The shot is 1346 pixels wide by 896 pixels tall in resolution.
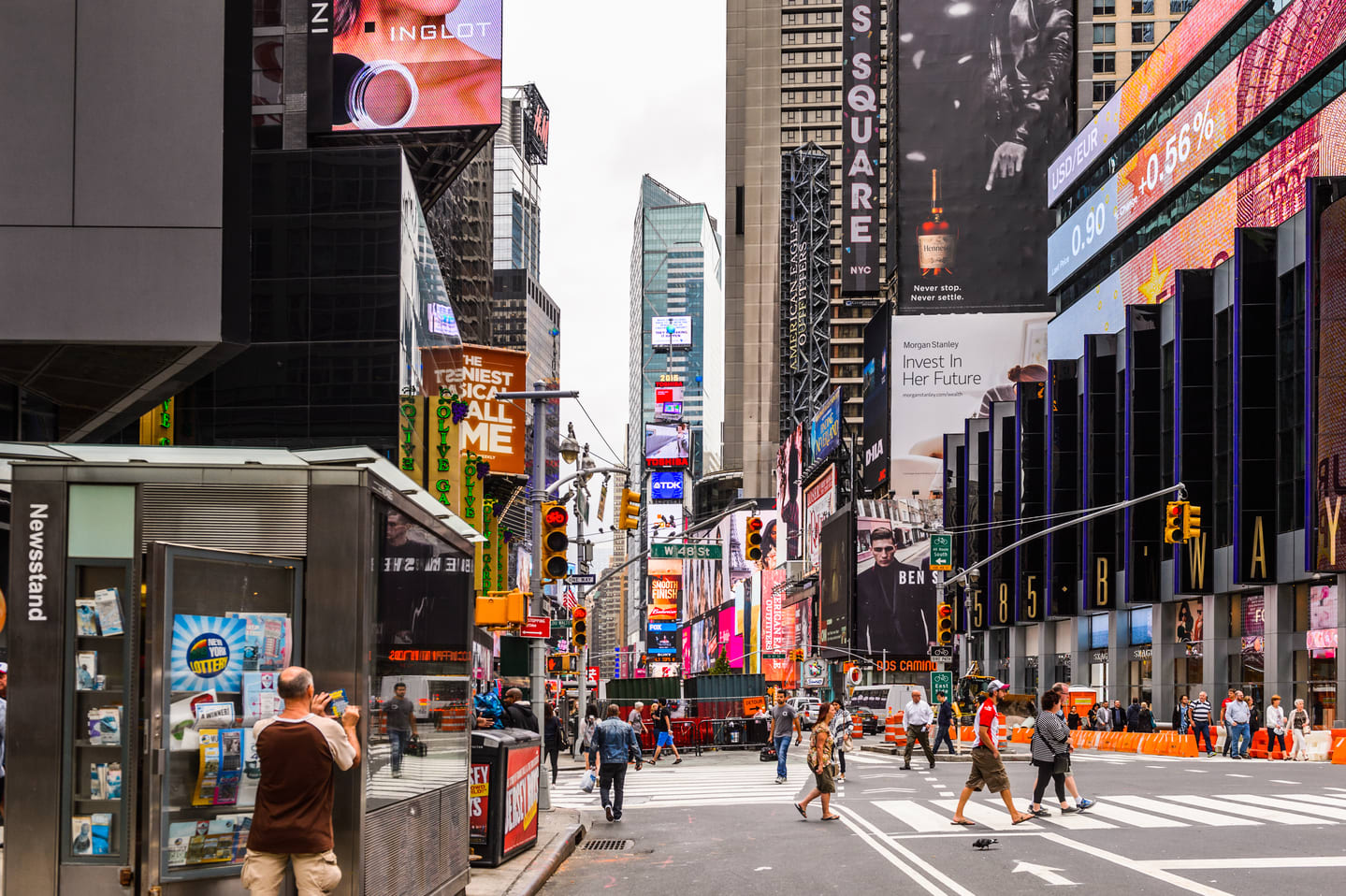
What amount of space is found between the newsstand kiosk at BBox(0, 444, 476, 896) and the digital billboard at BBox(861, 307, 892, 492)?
10344 cm

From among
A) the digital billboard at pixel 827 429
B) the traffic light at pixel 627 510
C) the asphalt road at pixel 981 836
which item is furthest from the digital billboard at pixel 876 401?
the asphalt road at pixel 981 836

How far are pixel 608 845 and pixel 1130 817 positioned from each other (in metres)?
6.58

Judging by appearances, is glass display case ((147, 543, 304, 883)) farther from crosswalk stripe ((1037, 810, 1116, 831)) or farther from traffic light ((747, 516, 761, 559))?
traffic light ((747, 516, 761, 559))

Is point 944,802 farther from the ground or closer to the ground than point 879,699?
farther from the ground

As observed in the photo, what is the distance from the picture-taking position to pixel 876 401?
118m

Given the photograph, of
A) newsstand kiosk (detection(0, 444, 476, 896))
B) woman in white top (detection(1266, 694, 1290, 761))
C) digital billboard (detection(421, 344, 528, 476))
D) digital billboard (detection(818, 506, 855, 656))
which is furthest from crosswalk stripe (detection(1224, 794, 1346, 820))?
digital billboard (detection(818, 506, 855, 656))

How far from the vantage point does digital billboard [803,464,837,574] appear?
13800 cm

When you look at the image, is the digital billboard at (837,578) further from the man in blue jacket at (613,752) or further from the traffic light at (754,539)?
the man in blue jacket at (613,752)

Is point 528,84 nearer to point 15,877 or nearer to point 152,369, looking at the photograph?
point 152,369

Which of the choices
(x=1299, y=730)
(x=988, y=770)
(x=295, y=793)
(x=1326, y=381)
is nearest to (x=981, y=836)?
(x=988, y=770)

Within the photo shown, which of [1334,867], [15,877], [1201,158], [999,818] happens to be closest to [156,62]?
[15,877]

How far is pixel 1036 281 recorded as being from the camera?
112 meters

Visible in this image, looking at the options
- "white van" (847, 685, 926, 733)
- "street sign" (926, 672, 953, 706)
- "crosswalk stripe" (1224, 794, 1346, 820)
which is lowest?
"white van" (847, 685, 926, 733)

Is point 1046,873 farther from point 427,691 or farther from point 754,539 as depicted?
point 754,539
